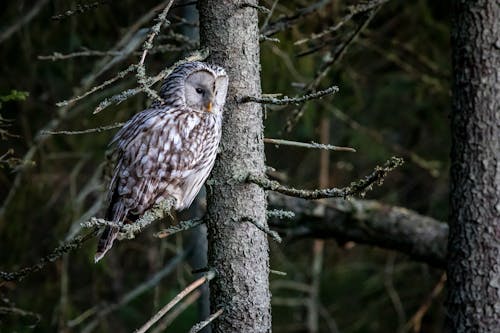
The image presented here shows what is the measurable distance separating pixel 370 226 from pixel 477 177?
172cm

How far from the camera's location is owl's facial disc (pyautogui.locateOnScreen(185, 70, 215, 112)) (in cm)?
350

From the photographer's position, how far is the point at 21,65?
6.30 m

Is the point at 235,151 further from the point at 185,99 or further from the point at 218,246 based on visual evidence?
the point at 185,99

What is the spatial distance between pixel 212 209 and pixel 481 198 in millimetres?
1472

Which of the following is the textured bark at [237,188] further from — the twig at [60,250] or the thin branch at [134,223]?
the twig at [60,250]

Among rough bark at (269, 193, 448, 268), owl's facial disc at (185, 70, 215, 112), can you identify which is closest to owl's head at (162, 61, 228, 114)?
owl's facial disc at (185, 70, 215, 112)

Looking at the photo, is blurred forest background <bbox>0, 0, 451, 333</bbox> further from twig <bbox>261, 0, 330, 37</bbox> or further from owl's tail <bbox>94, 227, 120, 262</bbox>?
owl's tail <bbox>94, 227, 120, 262</bbox>

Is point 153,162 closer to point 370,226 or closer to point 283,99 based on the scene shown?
point 283,99

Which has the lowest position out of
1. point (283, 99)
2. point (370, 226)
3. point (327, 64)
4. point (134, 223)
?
point (370, 226)

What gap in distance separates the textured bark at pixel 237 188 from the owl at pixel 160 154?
41 cm

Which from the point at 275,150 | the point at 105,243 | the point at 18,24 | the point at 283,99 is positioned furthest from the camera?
the point at 275,150

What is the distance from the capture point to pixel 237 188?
3.13 metres

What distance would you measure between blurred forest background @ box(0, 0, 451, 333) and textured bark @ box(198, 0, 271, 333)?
3.30ft

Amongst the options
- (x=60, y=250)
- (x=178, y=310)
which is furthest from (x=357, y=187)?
(x=178, y=310)
